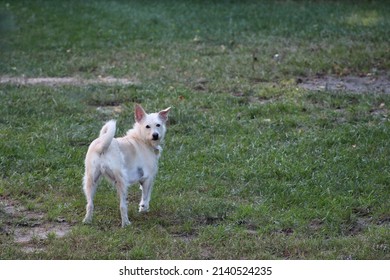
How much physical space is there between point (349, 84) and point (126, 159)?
6129mm

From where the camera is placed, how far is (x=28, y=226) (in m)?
7.06

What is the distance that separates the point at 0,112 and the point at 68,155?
2.07 metres

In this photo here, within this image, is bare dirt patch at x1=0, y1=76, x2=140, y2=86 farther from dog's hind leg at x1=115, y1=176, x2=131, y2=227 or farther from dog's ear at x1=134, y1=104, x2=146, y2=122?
dog's hind leg at x1=115, y1=176, x2=131, y2=227

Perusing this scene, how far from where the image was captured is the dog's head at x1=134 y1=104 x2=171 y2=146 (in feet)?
24.1

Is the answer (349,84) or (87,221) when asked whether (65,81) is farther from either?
(87,221)

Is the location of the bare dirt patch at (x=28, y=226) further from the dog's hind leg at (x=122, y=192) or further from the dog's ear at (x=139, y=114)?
the dog's ear at (x=139, y=114)

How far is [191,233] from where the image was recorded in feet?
22.6

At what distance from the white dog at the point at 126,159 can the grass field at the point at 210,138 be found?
269mm

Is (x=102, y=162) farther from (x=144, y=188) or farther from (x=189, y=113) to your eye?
(x=189, y=113)

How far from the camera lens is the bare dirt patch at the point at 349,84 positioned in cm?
1198

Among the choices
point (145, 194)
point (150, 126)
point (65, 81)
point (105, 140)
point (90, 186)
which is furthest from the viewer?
point (65, 81)

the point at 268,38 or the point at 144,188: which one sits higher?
the point at 144,188

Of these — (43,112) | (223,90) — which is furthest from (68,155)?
(223,90)

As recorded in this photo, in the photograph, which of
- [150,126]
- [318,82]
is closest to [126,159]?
[150,126]
